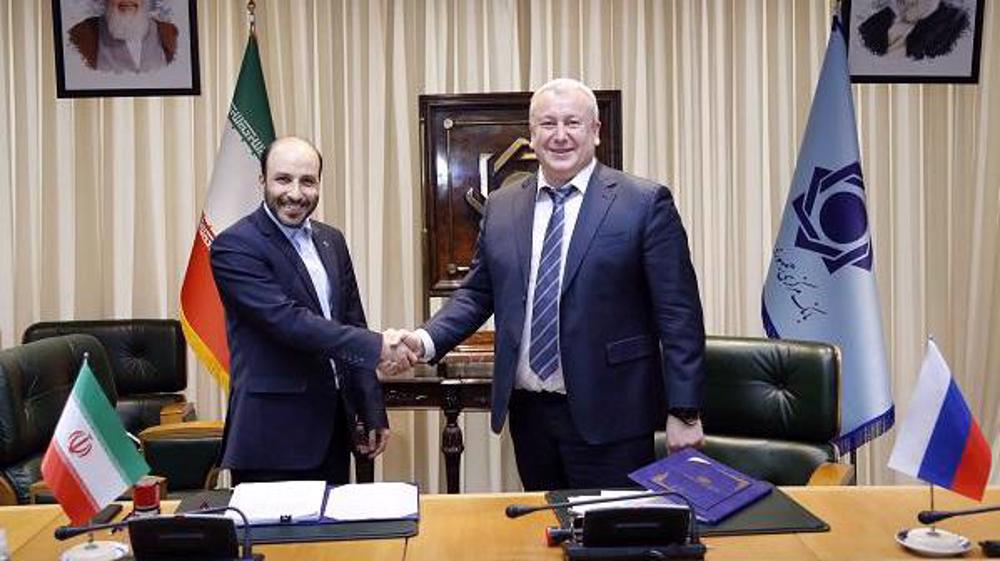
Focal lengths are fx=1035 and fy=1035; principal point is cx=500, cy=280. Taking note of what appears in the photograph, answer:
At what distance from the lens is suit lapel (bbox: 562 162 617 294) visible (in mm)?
2549

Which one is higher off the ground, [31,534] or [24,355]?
[24,355]

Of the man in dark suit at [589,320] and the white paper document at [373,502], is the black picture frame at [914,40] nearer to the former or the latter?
the man in dark suit at [589,320]

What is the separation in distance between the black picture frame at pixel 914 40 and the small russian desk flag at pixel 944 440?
2.94m

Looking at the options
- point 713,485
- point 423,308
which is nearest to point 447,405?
point 423,308

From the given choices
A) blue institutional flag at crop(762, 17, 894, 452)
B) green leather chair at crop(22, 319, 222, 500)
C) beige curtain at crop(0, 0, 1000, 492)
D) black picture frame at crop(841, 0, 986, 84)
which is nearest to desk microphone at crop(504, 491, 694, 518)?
blue institutional flag at crop(762, 17, 894, 452)

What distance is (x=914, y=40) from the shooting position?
4477 mm

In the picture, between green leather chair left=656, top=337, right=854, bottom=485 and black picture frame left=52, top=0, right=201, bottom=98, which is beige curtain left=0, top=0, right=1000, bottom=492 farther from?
green leather chair left=656, top=337, right=854, bottom=485

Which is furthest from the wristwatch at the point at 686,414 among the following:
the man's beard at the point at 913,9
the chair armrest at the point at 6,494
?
the man's beard at the point at 913,9

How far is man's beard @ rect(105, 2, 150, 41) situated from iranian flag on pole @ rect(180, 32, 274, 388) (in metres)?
0.53

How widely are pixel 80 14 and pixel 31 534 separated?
3.11 m

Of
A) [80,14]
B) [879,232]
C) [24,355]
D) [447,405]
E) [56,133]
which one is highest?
[80,14]

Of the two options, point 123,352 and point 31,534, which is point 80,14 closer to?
point 123,352

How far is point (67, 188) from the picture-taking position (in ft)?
14.9

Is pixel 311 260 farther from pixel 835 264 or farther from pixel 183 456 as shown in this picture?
pixel 835 264
